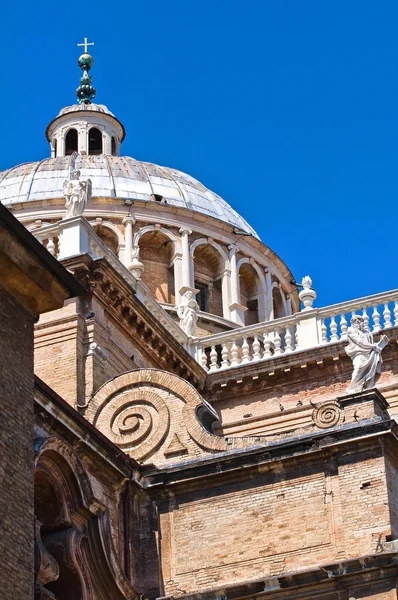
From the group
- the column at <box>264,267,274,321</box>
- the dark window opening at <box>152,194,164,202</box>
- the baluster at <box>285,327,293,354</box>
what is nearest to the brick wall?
the baluster at <box>285,327,293,354</box>

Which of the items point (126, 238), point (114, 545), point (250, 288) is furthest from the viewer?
point (250, 288)

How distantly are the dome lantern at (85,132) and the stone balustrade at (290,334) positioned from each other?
55.2 ft

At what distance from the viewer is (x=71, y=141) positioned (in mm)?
52031

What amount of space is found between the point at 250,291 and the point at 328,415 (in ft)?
67.8

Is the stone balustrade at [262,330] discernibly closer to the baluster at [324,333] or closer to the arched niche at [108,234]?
the baluster at [324,333]

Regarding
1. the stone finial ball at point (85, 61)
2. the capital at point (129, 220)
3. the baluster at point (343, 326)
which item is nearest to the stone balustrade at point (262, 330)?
the baluster at point (343, 326)

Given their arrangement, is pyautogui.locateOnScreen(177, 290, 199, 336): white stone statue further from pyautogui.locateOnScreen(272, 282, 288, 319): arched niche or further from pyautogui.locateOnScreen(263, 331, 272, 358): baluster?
pyautogui.locateOnScreen(272, 282, 288, 319): arched niche

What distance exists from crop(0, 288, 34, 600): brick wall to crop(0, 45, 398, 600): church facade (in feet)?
0.10

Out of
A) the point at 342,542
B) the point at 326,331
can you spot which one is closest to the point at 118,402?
the point at 342,542

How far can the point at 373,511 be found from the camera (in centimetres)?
2523

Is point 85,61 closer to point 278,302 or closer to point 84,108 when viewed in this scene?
point 84,108

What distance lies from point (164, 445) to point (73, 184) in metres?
8.39

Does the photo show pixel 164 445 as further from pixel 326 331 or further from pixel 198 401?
pixel 326 331

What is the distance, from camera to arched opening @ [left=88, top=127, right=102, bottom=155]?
170 ft
